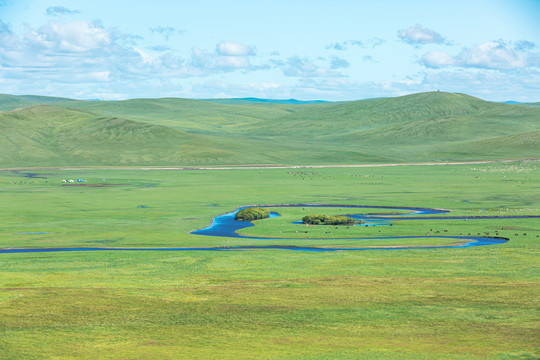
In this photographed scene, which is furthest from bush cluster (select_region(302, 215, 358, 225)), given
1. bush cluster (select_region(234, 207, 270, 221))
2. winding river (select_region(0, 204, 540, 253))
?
bush cluster (select_region(234, 207, 270, 221))

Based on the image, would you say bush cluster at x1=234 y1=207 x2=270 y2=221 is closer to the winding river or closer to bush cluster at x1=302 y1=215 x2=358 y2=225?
the winding river

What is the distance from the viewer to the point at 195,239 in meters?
75.0

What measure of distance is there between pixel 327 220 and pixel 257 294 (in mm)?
42559

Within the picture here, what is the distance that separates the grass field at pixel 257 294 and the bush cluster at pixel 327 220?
10.1 feet

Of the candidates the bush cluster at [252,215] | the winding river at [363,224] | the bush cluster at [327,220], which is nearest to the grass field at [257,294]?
the winding river at [363,224]

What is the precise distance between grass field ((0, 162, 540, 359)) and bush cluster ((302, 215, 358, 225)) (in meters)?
3.08

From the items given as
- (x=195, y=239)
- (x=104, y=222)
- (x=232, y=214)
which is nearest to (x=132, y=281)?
(x=195, y=239)

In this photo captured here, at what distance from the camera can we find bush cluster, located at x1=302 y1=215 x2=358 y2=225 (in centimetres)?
8650

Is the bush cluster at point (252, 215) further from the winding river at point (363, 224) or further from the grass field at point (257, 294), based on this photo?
the grass field at point (257, 294)

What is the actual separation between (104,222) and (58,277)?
3818cm

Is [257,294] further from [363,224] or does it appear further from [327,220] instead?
[363,224]

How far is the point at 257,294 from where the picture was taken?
45375 millimetres

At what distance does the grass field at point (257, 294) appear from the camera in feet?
113

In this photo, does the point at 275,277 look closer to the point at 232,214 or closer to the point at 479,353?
the point at 479,353
